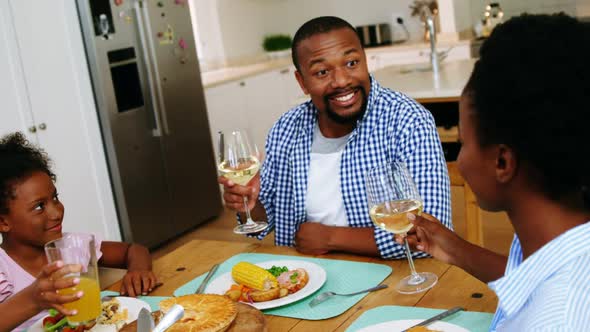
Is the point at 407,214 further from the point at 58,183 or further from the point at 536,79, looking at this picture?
the point at 58,183

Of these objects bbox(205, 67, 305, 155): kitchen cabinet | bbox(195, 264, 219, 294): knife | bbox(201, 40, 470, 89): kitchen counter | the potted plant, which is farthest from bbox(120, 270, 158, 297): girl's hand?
the potted plant

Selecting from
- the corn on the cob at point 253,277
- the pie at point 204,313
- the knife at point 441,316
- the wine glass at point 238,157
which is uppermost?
the wine glass at point 238,157

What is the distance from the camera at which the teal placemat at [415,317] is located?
125 cm

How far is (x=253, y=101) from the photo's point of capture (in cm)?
530

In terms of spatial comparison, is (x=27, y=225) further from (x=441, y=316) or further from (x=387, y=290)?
(x=441, y=316)

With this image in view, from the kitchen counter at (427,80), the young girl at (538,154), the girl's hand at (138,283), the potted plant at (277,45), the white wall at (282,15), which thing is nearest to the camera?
the young girl at (538,154)

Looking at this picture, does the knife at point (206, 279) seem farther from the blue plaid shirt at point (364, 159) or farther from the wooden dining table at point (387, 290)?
the blue plaid shirt at point (364, 159)

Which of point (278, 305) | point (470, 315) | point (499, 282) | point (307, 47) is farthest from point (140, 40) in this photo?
point (499, 282)

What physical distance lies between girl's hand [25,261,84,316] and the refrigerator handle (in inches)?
117

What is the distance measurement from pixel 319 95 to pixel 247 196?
44 centimetres

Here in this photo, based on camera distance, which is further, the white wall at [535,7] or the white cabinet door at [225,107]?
the white wall at [535,7]

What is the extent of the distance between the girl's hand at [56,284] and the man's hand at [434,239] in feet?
2.07

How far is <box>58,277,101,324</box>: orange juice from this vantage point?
51.9 inches

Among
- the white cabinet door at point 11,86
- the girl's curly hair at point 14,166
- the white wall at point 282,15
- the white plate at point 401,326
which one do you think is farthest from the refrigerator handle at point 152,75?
the white plate at point 401,326
